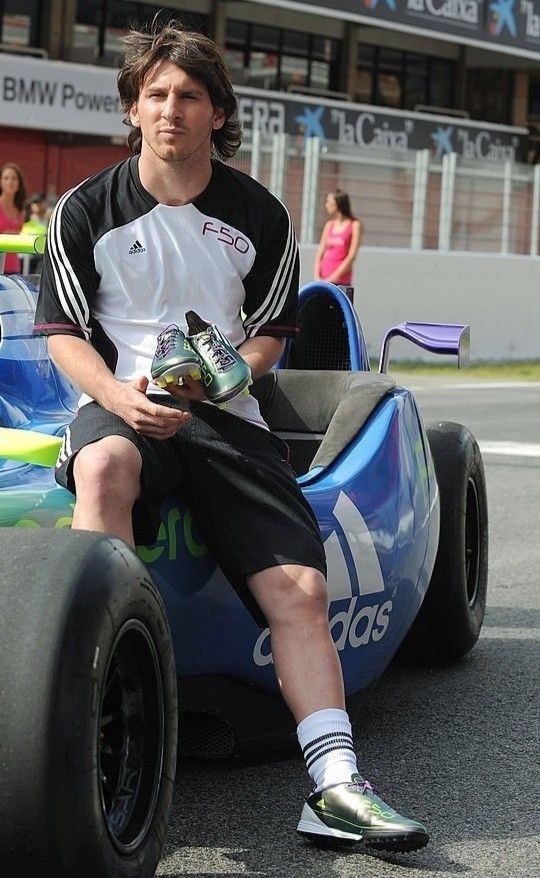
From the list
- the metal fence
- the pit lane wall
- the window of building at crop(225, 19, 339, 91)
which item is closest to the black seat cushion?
the metal fence

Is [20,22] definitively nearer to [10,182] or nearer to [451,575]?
[10,182]

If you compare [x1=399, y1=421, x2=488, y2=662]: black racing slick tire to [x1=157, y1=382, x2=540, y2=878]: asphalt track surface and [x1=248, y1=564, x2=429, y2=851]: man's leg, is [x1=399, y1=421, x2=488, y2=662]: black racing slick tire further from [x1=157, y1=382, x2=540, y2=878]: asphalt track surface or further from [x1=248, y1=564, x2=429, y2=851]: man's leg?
[x1=248, y1=564, x2=429, y2=851]: man's leg

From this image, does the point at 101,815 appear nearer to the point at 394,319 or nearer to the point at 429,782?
the point at 429,782

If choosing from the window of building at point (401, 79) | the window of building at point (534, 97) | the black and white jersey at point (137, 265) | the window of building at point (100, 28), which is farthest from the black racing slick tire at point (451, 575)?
the window of building at point (534, 97)

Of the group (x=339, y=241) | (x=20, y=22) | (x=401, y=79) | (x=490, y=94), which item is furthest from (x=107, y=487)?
(x=490, y=94)

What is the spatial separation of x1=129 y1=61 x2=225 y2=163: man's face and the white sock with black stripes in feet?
3.91

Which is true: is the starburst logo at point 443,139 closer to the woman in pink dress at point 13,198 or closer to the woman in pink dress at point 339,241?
the woman in pink dress at point 339,241

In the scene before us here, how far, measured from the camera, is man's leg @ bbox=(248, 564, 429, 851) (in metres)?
3.23

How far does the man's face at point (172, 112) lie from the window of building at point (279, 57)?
24.6 meters

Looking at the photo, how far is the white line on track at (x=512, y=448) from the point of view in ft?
35.3

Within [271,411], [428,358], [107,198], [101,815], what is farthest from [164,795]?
[428,358]

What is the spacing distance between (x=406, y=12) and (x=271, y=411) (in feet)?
77.6

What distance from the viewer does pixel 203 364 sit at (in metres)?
3.39

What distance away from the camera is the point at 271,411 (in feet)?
15.7
